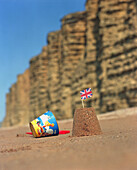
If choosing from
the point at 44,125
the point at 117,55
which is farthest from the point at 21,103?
the point at 44,125

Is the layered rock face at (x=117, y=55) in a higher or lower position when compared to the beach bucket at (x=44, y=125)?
higher

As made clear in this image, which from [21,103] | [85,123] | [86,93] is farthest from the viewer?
[21,103]

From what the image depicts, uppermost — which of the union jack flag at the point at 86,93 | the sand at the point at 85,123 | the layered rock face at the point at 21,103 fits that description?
the layered rock face at the point at 21,103

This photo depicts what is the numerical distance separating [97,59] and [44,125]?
50.9ft

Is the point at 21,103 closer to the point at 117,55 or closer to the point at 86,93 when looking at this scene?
the point at 117,55

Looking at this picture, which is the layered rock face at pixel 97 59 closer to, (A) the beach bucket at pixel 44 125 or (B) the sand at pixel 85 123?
(A) the beach bucket at pixel 44 125

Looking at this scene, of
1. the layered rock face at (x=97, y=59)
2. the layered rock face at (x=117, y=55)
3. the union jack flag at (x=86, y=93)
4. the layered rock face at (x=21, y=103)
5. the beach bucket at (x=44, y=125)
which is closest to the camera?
the union jack flag at (x=86, y=93)

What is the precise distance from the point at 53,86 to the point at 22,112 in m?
18.2

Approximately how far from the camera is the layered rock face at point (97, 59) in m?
17.3

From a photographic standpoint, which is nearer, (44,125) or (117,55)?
(44,125)

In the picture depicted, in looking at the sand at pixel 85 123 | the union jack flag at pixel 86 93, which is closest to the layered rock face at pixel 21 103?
the union jack flag at pixel 86 93

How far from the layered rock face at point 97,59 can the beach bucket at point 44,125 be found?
34.3ft

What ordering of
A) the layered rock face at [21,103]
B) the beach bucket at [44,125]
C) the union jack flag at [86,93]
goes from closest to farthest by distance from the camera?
the union jack flag at [86,93], the beach bucket at [44,125], the layered rock face at [21,103]

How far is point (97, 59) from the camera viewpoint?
21.3m
